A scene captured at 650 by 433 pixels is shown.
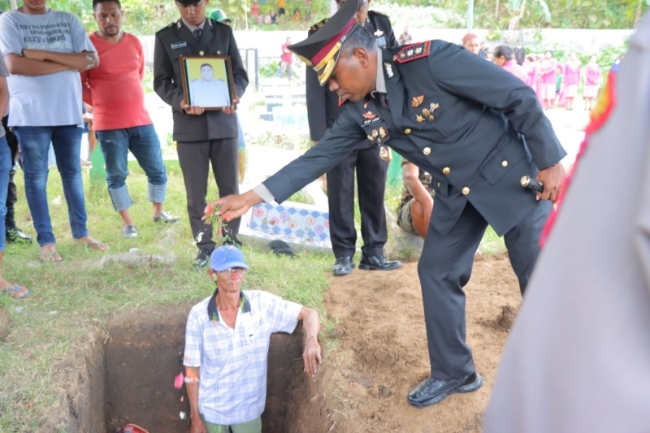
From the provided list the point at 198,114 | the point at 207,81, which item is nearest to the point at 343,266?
the point at 198,114

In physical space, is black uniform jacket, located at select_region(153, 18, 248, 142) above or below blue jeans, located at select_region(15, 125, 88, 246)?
above

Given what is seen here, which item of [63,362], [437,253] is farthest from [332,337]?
[63,362]

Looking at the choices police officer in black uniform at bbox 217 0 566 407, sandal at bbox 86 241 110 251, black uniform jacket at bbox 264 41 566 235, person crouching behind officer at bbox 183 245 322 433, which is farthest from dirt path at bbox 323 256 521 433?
sandal at bbox 86 241 110 251

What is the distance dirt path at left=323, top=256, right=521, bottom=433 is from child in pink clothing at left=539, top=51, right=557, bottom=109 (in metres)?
10.1

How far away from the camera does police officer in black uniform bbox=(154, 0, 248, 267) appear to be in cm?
442

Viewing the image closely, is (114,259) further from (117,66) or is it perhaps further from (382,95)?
(382,95)

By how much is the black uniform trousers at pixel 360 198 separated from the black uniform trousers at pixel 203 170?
2.49 feet

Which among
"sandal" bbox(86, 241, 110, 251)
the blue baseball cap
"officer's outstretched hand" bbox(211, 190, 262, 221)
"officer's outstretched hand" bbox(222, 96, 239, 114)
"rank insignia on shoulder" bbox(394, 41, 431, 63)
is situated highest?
"rank insignia on shoulder" bbox(394, 41, 431, 63)

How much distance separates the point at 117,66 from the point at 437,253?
11.5ft

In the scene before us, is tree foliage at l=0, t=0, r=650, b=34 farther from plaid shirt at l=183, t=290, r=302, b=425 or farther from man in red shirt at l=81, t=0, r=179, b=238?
plaid shirt at l=183, t=290, r=302, b=425

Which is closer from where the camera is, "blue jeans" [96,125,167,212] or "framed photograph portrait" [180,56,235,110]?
"framed photograph portrait" [180,56,235,110]

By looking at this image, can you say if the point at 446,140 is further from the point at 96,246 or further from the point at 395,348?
the point at 96,246

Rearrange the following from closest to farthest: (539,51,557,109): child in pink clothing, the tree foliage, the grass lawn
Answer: the grass lawn
(539,51,557,109): child in pink clothing
the tree foliage

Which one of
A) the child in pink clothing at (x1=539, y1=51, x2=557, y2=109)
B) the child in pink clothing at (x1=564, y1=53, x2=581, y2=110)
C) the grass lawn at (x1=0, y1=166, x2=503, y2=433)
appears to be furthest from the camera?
the child in pink clothing at (x1=564, y1=53, x2=581, y2=110)
